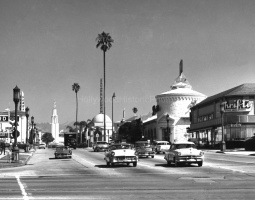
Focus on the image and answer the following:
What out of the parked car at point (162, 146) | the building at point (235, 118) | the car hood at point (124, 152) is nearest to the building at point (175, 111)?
the building at point (235, 118)

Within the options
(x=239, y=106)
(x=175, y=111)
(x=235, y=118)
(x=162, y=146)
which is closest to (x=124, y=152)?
(x=162, y=146)

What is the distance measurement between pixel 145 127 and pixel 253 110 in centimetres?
8841

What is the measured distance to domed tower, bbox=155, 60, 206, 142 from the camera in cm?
14765

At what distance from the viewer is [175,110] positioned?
149m

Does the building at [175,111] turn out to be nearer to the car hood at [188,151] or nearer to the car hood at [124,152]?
the car hood at [124,152]

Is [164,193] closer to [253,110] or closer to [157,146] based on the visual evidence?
Result: [157,146]

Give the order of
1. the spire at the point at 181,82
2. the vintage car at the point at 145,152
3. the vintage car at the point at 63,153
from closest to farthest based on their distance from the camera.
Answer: the vintage car at the point at 145,152
the vintage car at the point at 63,153
the spire at the point at 181,82

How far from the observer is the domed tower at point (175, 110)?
148 metres

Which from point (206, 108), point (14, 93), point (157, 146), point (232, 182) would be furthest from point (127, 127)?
point (232, 182)

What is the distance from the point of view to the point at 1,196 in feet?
49.4

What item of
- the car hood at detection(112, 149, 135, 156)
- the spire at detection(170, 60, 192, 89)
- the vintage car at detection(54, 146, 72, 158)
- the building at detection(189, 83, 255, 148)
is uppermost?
the spire at detection(170, 60, 192, 89)

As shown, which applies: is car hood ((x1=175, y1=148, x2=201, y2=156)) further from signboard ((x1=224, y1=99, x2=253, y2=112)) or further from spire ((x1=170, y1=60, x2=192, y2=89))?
spire ((x1=170, y1=60, x2=192, y2=89))

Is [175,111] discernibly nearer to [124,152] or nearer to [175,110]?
[175,110]

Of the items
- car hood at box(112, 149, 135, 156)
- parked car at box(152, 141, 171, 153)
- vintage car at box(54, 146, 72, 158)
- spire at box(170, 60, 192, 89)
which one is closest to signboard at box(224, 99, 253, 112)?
parked car at box(152, 141, 171, 153)
